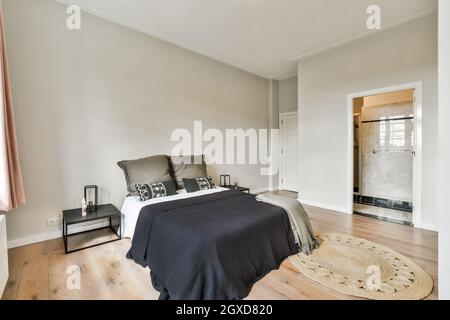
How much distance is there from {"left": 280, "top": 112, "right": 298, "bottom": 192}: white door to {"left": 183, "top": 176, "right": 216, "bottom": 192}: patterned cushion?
2798 mm

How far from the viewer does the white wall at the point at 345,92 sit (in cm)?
289

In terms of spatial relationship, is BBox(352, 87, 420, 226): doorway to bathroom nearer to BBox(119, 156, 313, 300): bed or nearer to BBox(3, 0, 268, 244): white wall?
BBox(119, 156, 313, 300): bed

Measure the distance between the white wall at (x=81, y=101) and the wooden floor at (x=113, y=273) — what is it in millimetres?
588

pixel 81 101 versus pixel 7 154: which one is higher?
pixel 81 101

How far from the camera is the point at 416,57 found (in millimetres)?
2975

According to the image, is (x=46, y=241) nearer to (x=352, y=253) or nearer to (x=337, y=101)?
(x=352, y=253)

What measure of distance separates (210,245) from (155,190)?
1.44 metres

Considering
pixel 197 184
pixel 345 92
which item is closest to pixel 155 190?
pixel 197 184

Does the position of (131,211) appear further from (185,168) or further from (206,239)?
(206,239)

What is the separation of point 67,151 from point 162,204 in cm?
144

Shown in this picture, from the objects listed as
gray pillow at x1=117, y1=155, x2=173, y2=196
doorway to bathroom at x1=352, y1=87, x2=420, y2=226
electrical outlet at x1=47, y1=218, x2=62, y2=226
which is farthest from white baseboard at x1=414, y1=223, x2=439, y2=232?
electrical outlet at x1=47, y1=218, x2=62, y2=226

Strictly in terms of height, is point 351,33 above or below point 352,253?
above

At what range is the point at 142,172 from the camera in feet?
9.59
